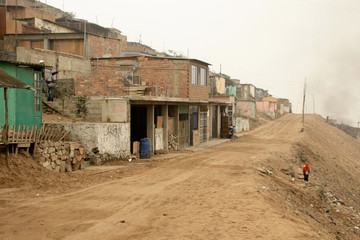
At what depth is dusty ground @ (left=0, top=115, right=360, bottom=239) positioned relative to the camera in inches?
270

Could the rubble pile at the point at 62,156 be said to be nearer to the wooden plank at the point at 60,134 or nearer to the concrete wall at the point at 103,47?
the wooden plank at the point at 60,134

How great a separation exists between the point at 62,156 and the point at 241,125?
28790 mm

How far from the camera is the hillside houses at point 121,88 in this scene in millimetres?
16359

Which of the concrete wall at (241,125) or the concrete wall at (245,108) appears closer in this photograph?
the concrete wall at (241,125)

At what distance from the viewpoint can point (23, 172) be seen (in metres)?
11.4

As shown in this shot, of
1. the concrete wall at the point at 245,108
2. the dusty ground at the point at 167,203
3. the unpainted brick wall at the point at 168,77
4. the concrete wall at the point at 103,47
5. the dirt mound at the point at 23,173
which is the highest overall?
the concrete wall at the point at 103,47

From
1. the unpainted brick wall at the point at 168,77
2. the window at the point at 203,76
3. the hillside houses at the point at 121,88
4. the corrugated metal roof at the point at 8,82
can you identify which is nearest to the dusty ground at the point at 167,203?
the hillside houses at the point at 121,88

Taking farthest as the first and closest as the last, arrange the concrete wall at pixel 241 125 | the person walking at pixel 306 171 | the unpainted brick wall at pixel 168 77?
the concrete wall at pixel 241 125
the unpainted brick wall at pixel 168 77
the person walking at pixel 306 171

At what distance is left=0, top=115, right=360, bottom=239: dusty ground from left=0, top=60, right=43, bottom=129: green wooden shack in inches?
99.2

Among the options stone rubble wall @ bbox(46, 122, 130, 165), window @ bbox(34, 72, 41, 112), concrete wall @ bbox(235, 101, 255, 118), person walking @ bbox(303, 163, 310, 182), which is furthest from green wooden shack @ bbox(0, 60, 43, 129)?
concrete wall @ bbox(235, 101, 255, 118)

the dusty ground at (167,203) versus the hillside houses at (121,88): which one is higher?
the hillside houses at (121,88)

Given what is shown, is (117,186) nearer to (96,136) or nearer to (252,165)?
(96,136)

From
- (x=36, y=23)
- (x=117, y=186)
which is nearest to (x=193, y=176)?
(x=117, y=186)

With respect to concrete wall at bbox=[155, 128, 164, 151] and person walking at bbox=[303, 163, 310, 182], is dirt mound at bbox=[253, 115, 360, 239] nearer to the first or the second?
person walking at bbox=[303, 163, 310, 182]
